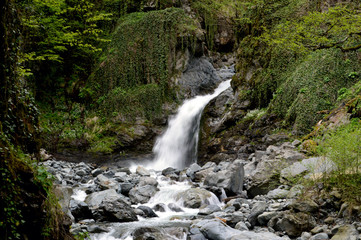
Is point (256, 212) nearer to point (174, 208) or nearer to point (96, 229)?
point (174, 208)

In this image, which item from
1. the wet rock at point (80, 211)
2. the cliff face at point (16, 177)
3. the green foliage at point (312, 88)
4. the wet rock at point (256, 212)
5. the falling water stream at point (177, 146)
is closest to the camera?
the cliff face at point (16, 177)

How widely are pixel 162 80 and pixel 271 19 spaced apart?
24.7 feet

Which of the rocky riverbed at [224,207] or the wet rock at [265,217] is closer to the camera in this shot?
the rocky riverbed at [224,207]

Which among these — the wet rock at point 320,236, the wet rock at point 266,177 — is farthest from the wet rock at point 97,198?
the wet rock at point 320,236

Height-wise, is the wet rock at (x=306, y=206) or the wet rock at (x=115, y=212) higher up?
the wet rock at (x=306, y=206)

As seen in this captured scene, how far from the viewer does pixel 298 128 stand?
11.2 metres

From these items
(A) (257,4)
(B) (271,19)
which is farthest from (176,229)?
(A) (257,4)

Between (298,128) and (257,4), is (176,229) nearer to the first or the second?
(298,128)

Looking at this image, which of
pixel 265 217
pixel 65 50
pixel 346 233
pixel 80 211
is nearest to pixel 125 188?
pixel 80 211

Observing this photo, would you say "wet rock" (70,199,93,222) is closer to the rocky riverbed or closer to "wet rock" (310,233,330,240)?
the rocky riverbed

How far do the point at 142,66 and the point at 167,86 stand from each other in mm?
2393

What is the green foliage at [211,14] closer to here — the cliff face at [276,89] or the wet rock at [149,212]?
the cliff face at [276,89]

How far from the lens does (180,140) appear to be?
55.1 feet

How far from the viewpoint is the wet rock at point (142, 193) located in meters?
8.92
